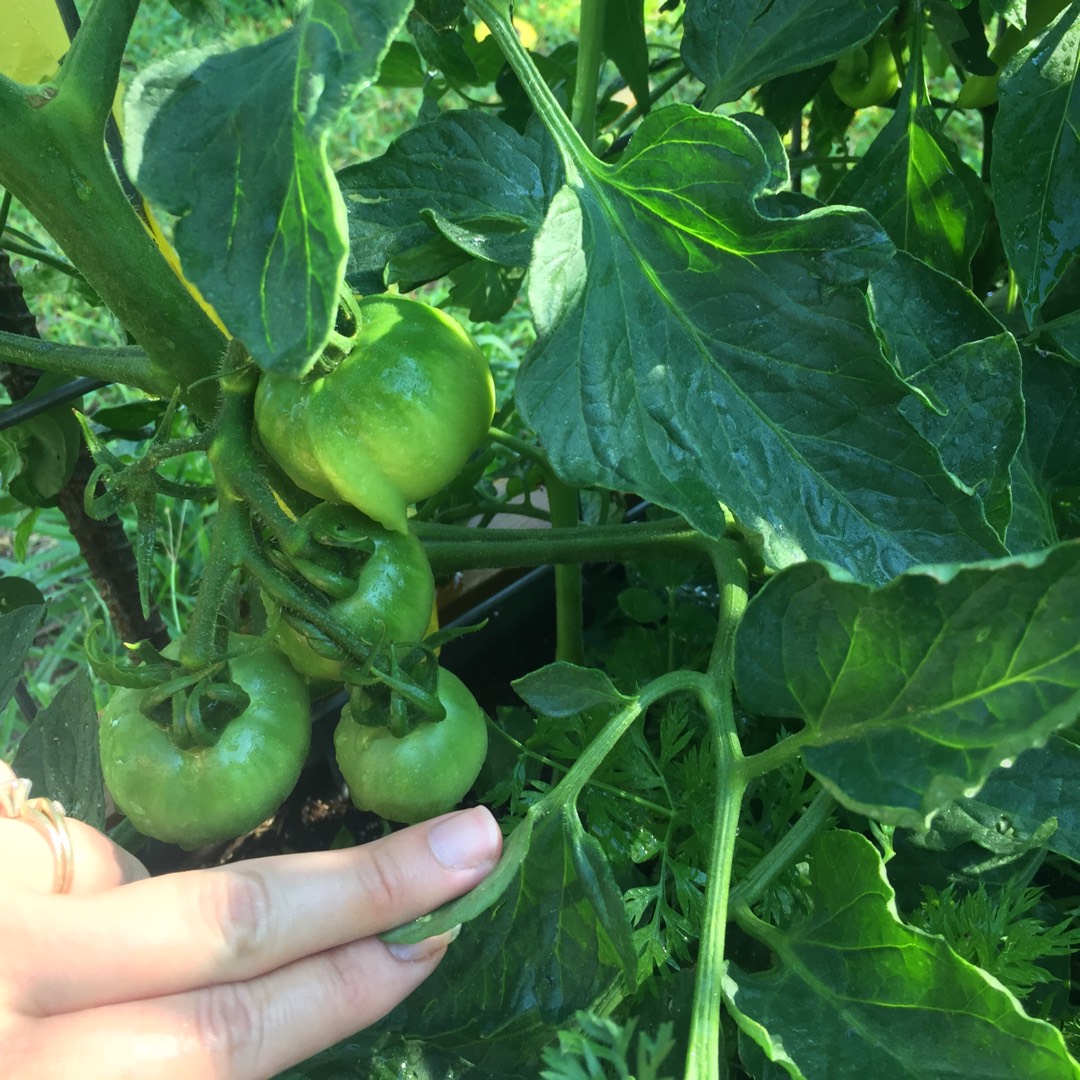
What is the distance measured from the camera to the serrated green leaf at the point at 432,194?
1.87 feet

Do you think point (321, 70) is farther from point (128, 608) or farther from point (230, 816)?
point (128, 608)

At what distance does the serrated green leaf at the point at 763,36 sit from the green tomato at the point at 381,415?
0.93ft

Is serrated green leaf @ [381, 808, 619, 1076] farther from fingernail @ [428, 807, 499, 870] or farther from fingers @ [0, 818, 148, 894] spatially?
fingers @ [0, 818, 148, 894]

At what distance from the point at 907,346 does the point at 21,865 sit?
543 millimetres

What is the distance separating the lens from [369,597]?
1.61ft

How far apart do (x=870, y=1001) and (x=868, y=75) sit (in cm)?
68

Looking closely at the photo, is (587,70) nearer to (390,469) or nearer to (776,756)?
(390,469)

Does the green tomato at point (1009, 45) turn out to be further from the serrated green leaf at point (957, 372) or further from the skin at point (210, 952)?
the skin at point (210, 952)

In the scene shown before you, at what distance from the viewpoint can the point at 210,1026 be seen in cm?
45

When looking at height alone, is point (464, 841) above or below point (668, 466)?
below

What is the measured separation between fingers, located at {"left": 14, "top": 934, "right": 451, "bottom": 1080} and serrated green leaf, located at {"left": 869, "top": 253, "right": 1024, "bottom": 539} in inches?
14.7

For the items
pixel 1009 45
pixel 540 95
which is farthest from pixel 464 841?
pixel 1009 45

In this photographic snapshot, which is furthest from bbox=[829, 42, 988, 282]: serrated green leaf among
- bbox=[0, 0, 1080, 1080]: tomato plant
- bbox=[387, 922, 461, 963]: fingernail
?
bbox=[387, 922, 461, 963]: fingernail

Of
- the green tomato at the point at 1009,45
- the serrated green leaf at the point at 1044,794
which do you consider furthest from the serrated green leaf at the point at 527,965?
the green tomato at the point at 1009,45
